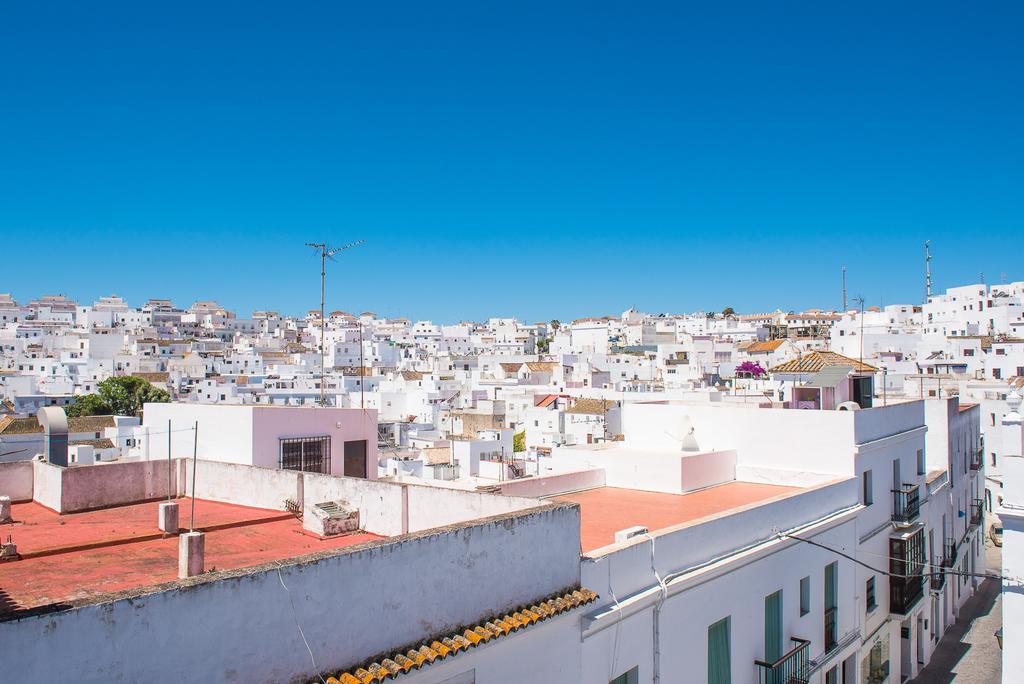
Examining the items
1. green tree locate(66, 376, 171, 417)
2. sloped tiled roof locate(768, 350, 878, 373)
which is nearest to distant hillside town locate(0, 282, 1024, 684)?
sloped tiled roof locate(768, 350, 878, 373)

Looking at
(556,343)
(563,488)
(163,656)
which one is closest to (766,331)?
(556,343)

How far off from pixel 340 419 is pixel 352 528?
482 cm

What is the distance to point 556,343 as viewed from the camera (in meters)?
111

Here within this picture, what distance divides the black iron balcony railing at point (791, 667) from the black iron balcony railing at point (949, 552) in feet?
32.2

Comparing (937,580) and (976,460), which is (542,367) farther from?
(937,580)

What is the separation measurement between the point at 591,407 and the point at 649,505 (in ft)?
97.0

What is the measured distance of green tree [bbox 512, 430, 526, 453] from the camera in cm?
3826

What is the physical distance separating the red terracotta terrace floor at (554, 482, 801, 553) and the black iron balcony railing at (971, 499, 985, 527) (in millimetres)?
12418

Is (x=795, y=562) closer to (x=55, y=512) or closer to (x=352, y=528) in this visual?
(x=352, y=528)

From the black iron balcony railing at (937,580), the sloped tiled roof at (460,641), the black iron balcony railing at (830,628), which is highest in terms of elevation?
the sloped tiled roof at (460,641)

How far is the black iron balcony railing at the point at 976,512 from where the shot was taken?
71.4 ft

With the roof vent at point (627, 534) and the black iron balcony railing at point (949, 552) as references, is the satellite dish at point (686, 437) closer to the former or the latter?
the roof vent at point (627, 534)

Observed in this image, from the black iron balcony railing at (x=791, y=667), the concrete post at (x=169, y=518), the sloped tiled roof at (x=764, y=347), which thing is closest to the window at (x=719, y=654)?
the black iron balcony railing at (x=791, y=667)

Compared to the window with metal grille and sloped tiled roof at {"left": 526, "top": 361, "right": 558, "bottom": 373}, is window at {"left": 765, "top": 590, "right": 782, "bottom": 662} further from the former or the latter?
sloped tiled roof at {"left": 526, "top": 361, "right": 558, "bottom": 373}
